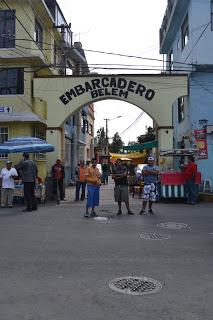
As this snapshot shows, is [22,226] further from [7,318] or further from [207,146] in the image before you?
[207,146]

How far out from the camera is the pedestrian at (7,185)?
646 inches

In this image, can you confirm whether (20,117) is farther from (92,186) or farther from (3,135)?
(92,186)

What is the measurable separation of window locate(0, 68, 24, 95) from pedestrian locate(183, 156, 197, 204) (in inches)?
399

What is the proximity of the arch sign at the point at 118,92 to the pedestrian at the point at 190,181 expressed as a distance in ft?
8.48

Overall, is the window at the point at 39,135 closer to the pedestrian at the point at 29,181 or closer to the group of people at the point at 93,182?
the group of people at the point at 93,182

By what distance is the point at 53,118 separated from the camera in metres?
19.8

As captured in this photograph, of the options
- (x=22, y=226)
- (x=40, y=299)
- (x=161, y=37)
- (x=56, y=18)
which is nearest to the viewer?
(x=40, y=299)

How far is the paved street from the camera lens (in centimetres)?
544

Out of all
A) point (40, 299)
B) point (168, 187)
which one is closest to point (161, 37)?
point (168, 187)

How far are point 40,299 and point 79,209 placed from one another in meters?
9.85

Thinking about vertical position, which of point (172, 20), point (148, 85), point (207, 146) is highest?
point (172, 20)

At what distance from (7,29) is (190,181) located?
12585 millimetres

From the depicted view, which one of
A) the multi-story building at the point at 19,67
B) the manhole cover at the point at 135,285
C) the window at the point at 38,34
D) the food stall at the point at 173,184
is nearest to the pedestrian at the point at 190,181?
the food stall at the point at 173,184

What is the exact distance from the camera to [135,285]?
644 cm
